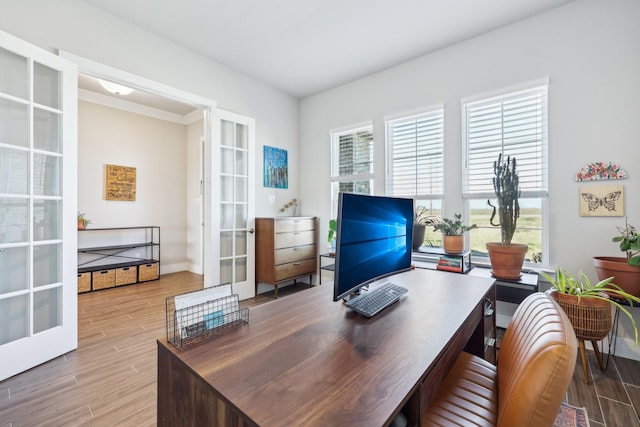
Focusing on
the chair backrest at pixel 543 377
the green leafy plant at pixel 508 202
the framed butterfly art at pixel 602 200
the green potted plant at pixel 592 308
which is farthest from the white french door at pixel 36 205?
the framed butterfly art at pixel 602 200

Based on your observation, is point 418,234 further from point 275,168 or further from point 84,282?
point 84,282

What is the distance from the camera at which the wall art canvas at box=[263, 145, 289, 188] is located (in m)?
3.99

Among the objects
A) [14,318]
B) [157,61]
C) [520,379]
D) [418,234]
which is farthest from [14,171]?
[418,234]

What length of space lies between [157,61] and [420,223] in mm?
3256

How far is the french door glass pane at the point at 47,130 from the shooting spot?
2072mm

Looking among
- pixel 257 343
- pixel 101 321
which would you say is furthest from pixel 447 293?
pixel 101 321

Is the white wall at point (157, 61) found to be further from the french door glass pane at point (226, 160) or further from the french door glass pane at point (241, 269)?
the french door glass pane at point (241, 269)

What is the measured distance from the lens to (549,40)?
2.49 m

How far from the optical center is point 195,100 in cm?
316

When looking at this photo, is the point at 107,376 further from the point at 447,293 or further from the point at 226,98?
the point at 226,98

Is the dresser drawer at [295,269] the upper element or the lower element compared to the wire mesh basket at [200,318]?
lower

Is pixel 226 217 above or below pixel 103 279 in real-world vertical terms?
above

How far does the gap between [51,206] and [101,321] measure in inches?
52.6

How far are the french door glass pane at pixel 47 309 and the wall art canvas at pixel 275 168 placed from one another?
244 centimetres
